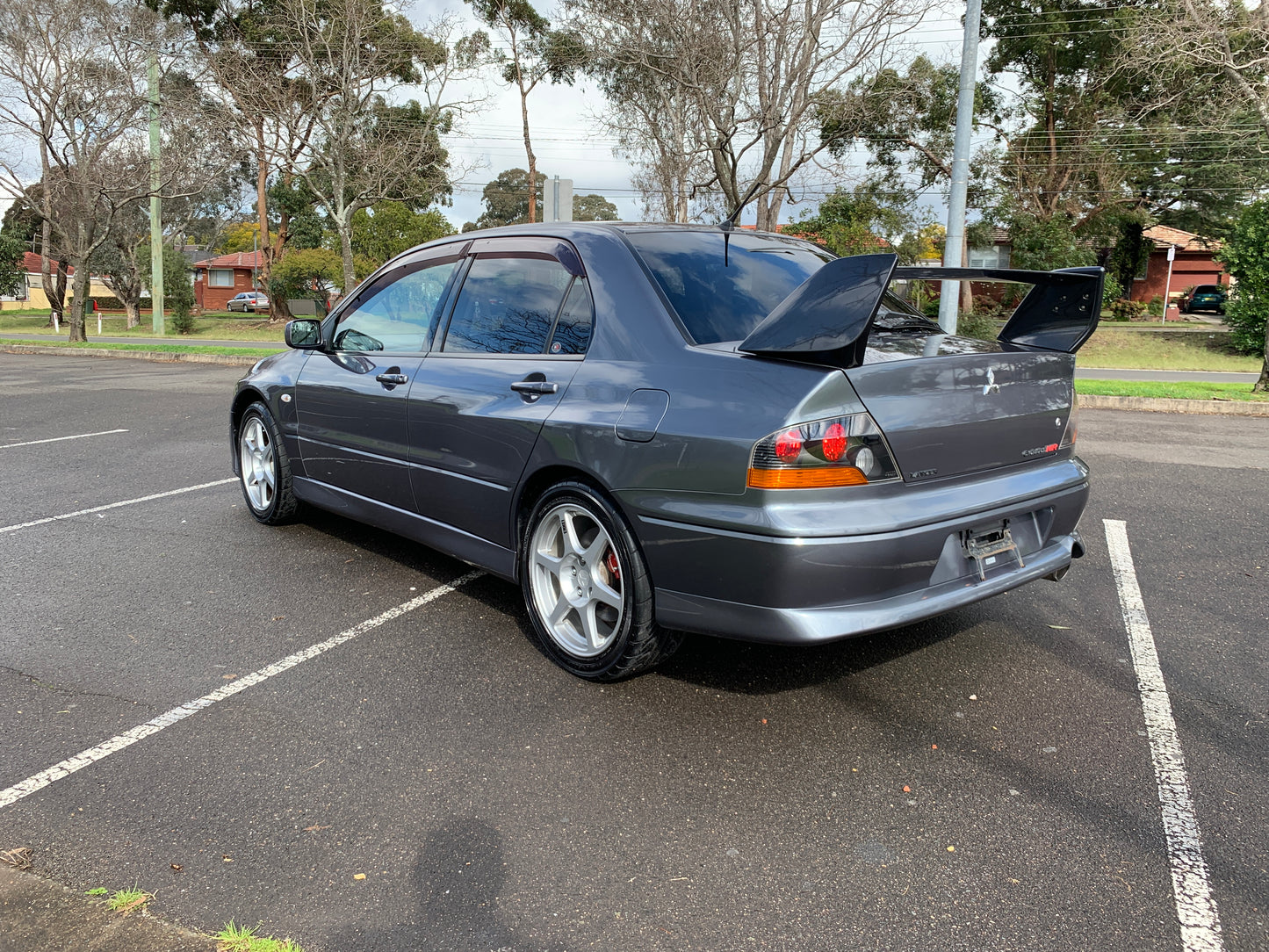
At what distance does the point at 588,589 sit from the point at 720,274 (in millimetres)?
1323

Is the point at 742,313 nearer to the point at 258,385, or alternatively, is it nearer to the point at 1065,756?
the point at 1065,756

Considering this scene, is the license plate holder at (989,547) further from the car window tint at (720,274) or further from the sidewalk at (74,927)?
the sidewalk at (74,927)

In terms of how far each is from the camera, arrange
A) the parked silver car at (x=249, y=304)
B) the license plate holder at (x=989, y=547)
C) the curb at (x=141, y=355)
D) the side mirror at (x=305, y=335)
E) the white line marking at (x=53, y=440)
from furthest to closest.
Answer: the parked silver car at (x=249, y=304) → the curb at (x=141, y=355) → the white line marking at (x=53, y=440) → the side mirror at (x=305, y=335) → the license plate holder at (x=989, y=547)

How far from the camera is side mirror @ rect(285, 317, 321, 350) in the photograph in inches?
196

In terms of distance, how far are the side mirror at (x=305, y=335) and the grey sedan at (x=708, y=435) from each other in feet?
1.85

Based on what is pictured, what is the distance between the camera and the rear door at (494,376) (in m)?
3.58

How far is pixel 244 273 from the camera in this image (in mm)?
71500

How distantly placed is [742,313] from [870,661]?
1.45 m

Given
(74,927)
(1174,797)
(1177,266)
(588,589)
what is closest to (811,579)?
(588,589)

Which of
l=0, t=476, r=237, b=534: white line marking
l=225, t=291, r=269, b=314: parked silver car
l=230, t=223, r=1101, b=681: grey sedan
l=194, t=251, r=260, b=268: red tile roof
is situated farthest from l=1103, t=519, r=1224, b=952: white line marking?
l=194, t=251, r=260, b=268: red tile roof

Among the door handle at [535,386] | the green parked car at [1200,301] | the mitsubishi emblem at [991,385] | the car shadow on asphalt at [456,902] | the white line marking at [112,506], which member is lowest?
the car shadow on asphalt at [456,902]

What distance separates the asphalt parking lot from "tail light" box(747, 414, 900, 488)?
88 cm

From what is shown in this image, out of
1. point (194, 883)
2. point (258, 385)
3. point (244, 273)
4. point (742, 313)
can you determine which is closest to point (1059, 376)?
point (742, 313)

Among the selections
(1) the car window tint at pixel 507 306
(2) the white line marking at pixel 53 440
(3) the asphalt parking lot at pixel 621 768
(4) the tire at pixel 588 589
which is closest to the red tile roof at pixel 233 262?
(2) the white line marking at pixel 53 440
